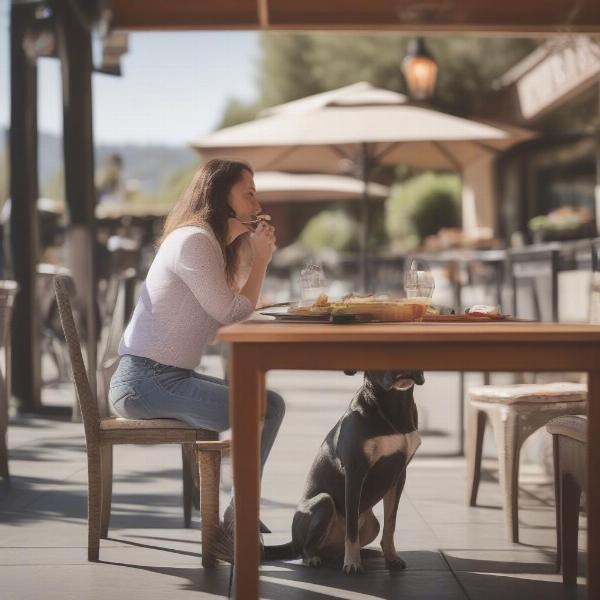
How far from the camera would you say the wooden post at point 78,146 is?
9469 millimetres

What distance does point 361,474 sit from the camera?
4.30 metres

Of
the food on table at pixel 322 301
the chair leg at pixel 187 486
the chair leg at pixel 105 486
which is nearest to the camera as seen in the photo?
the food on table at pixel 322 301

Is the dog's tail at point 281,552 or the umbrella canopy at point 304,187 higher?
the umbrella canopy at point 304,187

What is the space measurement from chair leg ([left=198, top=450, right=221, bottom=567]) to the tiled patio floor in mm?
147

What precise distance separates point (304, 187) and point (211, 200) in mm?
13162

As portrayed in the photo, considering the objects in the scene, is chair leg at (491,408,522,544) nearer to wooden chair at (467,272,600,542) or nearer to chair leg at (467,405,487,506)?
wooden chair at (467,272,600,542)

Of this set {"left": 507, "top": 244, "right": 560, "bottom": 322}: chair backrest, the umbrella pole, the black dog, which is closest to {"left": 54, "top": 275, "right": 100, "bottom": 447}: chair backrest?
the black dog

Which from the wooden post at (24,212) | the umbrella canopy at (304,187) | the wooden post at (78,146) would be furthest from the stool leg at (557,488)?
the umbrella canopy at (304,187)

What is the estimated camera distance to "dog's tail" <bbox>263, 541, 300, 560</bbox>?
4707 mm

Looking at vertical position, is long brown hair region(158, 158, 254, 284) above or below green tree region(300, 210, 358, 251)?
below

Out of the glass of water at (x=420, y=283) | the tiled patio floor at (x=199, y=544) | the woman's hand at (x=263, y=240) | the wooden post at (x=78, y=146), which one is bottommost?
the tiled patio floor at (x=199, y=544)

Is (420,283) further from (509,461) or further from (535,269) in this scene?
(535,269)

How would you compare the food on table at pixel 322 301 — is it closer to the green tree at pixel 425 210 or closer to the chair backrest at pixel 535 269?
the chair backrest at pixel 535 269

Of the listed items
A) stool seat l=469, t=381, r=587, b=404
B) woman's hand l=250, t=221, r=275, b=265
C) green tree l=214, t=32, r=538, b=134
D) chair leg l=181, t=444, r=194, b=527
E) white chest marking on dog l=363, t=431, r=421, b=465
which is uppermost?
green tree l=214, t=32, r=538, b=134
